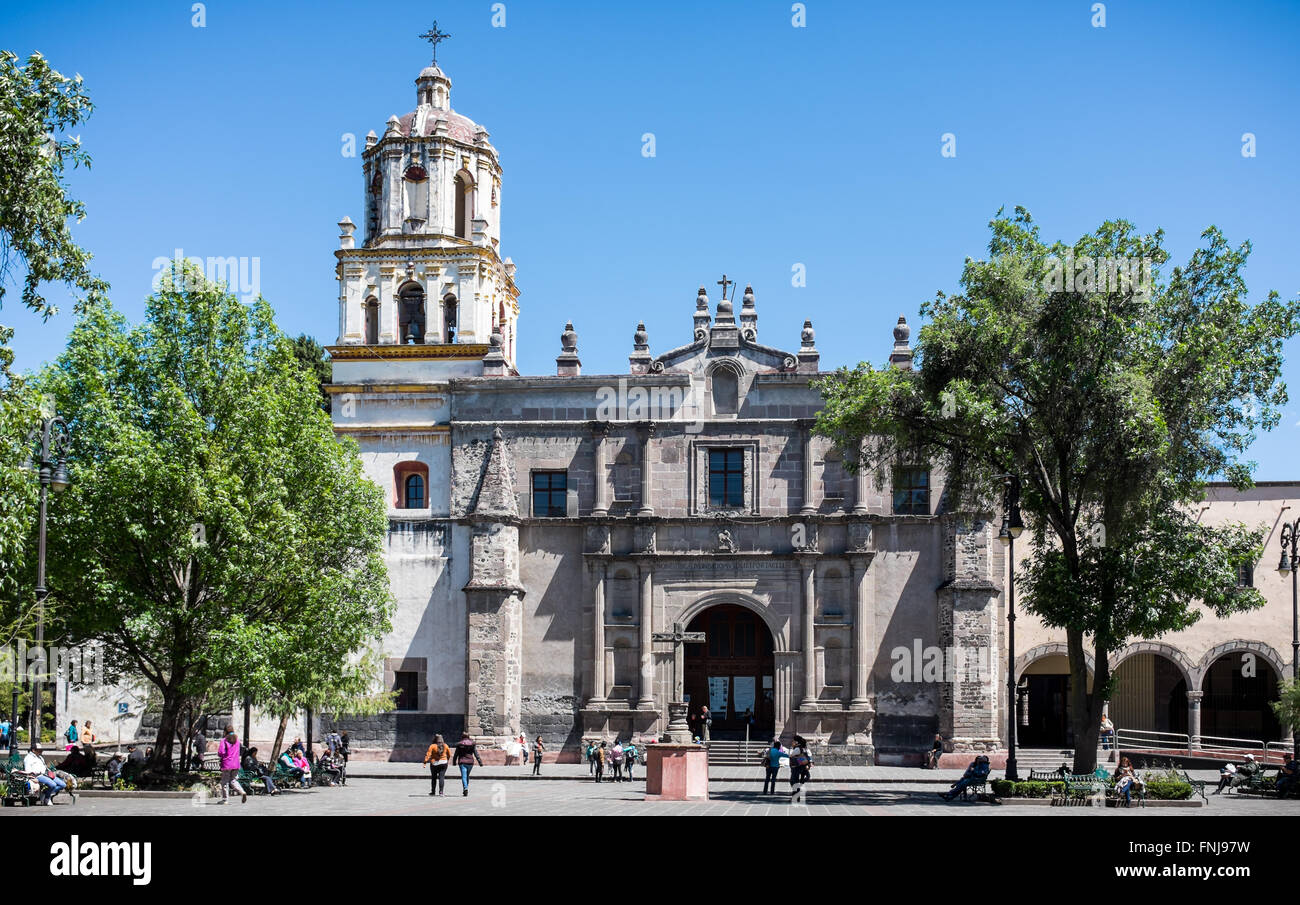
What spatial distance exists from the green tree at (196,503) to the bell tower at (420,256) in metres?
12.6

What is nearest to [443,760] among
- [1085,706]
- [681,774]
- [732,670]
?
[681,774]

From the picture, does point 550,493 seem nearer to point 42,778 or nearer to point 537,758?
point 537,758

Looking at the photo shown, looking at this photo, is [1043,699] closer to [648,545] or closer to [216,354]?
[648,545]

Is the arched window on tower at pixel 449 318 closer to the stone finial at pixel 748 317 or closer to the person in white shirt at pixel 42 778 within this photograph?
the stone finial at pixel 748 317

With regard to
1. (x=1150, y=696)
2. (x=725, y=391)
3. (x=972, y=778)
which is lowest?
(x=972, y=778)

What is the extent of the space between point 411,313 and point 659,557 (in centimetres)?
1234

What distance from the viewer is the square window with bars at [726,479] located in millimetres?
44781

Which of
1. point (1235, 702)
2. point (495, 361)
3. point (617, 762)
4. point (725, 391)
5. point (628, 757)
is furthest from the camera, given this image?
point (1235, 702)

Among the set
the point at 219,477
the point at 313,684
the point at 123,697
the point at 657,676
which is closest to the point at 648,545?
the point at 657,676

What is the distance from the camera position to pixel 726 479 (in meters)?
44.8

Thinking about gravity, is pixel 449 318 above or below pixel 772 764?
above

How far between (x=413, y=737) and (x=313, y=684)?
11.0 m

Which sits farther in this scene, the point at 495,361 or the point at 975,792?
the point at 495,361

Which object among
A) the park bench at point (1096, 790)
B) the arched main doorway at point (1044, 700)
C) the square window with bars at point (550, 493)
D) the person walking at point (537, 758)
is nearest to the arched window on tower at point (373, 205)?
the square window with bars at point (550, 493)
